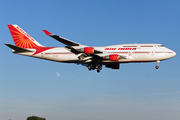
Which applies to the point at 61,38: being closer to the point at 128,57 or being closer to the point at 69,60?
the point at 69,60

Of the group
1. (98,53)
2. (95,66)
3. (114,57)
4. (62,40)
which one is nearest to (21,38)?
(62,40)

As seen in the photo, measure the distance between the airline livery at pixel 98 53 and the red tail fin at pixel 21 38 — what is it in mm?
1385

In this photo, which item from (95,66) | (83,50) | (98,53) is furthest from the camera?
(95,66)

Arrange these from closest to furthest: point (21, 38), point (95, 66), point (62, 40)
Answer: point (62, 40), point (95, 66), point (21, 38)

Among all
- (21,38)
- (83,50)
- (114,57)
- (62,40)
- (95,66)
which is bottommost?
(95,66)

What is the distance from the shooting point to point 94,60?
52.5 metres

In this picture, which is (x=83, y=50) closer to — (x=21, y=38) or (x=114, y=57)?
(x=114, y=57)

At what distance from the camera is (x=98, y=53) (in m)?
50.7

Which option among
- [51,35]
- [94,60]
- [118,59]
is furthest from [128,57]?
[51,35]

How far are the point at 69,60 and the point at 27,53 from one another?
9.70m

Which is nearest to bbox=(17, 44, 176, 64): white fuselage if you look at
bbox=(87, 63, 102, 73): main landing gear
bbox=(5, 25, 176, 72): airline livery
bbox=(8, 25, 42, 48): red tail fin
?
bbox=(5, 25, 176, 72): airline livery

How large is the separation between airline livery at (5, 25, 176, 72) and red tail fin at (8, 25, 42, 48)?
4.55 feet

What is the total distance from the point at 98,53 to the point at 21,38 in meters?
20.2

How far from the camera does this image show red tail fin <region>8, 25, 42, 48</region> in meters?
58.4
